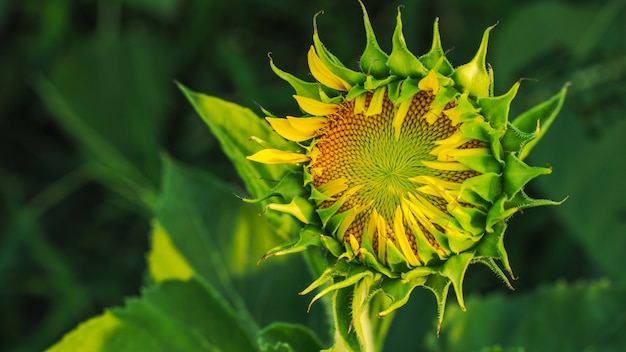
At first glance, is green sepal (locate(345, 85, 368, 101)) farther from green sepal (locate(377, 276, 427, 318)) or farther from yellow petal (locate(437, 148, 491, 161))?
green sepal (locate(377, 276, 427, 318))

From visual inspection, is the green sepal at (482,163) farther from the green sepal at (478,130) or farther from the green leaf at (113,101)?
the green leaf at (113,101)

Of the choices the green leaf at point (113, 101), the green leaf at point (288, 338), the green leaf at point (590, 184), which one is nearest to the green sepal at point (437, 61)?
the green leaf at point (288, 338)

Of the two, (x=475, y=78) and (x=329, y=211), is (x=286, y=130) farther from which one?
(x=475, y=78)

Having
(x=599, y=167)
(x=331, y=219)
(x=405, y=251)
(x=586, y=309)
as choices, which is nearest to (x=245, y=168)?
(x=331, y=219)

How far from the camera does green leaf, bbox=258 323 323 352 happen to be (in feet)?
4.92

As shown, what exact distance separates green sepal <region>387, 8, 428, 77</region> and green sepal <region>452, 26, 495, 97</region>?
0.05 m

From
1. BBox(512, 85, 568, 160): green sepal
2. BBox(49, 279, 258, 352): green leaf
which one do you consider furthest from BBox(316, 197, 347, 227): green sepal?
BBox(49, 279, 258, 352): green leaf

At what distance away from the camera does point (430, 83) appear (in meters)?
1.30

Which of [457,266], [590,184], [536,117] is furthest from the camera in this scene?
[590,184]

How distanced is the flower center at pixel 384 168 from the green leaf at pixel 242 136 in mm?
110

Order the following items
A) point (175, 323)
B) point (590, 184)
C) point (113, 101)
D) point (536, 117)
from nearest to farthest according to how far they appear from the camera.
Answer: point (536, 117)
point (175, 323)
point (590, 184)
point (113, 101)

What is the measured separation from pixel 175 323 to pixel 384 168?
0.67m

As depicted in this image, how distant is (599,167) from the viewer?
247 centimetres

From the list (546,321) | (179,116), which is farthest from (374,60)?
(179,116)
